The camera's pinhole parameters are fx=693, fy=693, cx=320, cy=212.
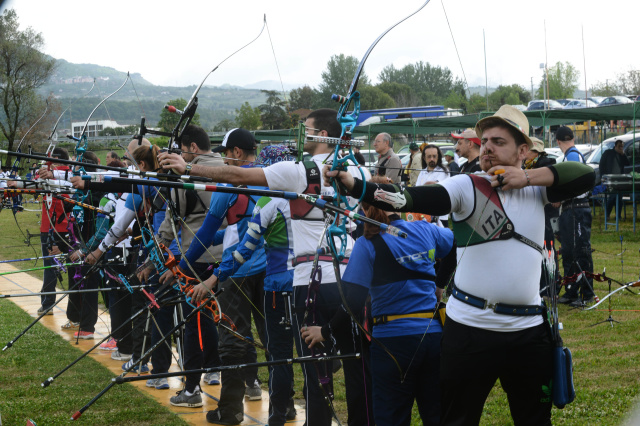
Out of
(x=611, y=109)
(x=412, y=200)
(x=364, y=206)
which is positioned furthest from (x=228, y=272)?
(x=611, y=109)

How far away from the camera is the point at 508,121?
2973 mm

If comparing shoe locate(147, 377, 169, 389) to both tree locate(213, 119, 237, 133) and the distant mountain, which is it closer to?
the distant mountain

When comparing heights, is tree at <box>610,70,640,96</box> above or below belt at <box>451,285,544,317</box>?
above

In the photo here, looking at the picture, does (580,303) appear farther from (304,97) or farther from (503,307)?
(503,307)

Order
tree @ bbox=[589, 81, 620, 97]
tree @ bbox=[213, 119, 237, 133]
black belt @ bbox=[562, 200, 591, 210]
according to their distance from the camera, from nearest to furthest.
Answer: tree @ bbox=[213, 119, 237, 133] < black belt @ bbox=[562, 200, 591, 210] < tree @ bbox=[589, 81, 620, 97]

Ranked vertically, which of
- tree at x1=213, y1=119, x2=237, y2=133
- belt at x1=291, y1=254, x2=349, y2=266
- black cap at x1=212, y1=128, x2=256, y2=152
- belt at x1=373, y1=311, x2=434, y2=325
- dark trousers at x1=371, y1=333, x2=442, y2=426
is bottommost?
dark trousers at x1=371, y1=333, x2=442, y2=426

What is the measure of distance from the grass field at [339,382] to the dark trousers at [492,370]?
1069mm

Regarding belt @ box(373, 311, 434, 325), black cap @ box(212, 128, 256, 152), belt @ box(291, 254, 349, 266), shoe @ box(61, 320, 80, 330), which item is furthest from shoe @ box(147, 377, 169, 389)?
belt @ box(373, 311, 434, 325)

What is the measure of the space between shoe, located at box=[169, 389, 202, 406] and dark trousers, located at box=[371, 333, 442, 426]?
7.47ft

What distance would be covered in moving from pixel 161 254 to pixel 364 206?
2.10 metres

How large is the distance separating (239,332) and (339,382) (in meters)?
1.07

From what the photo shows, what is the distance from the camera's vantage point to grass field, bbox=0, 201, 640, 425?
4.54 metres

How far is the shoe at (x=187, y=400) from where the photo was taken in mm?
5207

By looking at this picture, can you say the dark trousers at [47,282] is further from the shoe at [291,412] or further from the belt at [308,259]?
the belt at [308,259]
